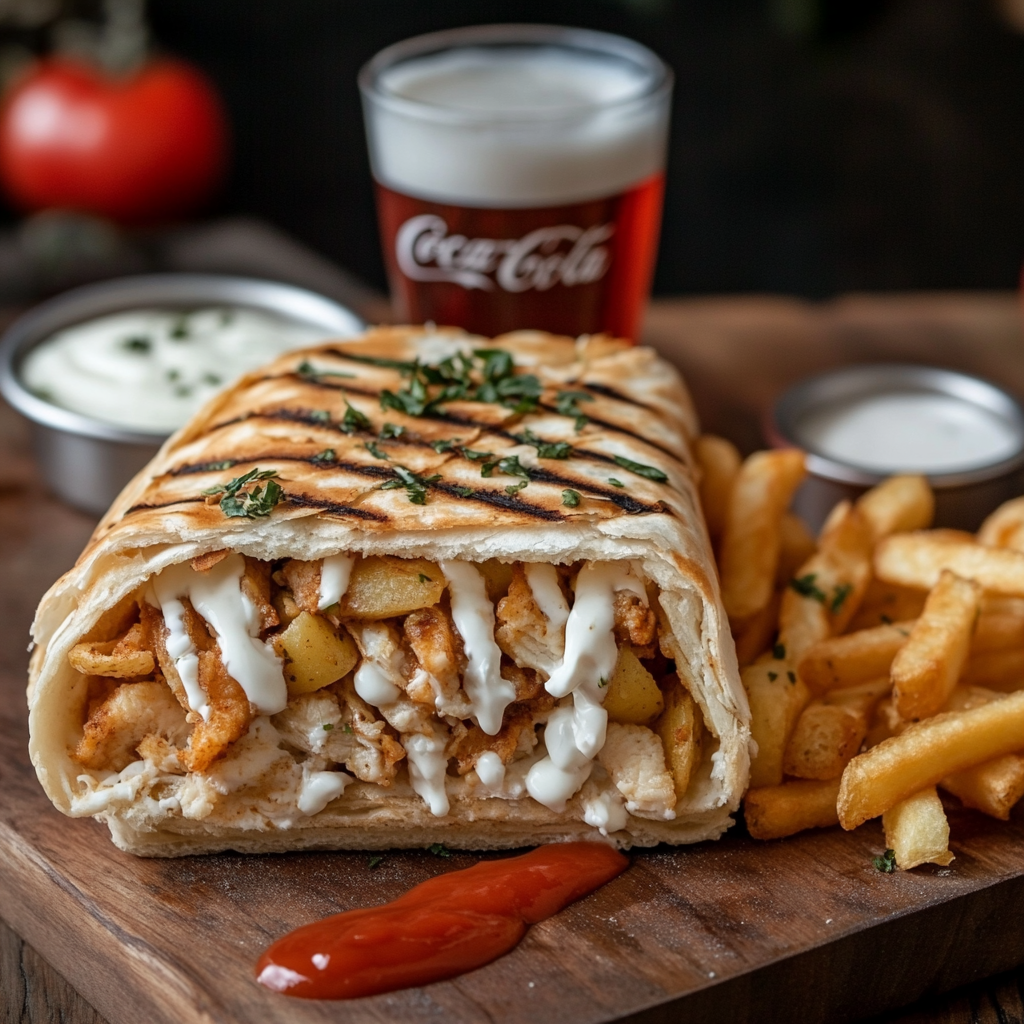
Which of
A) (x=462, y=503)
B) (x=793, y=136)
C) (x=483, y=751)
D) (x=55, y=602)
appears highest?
(x=462, y=503)

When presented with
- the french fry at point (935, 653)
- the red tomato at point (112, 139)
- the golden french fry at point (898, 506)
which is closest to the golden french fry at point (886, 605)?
the golden french fry at point (898, 506)

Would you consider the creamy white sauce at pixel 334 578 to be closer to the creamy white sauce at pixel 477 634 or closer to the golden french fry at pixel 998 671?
the creamy white sauce at pixel 477 634

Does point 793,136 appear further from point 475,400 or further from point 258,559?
point 258,559

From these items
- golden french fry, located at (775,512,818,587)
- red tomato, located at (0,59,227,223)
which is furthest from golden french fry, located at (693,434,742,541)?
red tomato, located at (0,59,227,223)

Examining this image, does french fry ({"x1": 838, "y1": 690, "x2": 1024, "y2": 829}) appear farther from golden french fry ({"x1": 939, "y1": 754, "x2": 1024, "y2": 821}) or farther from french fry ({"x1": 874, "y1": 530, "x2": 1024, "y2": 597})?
french fry ({"x1": 874, "y1": 530, "x2": 1024, "y2": 597})

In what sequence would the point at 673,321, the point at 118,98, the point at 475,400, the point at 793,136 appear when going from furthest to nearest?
1. the point at 793,136
2. the point at 118,98
3. the point at 673,321
4. the point at 475,400

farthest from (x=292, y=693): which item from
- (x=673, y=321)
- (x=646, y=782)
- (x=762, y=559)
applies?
(x=673, y=321)
